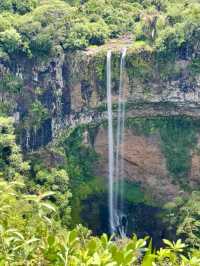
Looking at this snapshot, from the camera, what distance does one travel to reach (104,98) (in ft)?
58.5

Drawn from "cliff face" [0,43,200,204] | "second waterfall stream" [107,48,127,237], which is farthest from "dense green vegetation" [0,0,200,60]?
"second waterfall stream" [107,48,127,237]

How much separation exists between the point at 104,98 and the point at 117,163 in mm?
2374

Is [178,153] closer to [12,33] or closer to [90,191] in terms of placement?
[90,191]

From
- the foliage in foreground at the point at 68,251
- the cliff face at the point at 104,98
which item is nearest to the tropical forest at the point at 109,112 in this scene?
the cliff face at the point at 104,98

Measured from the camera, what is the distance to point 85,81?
1795 centimetres

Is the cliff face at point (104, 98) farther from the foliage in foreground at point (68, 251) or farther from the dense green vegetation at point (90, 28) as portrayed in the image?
the foliage in foreground at point (68, 251)

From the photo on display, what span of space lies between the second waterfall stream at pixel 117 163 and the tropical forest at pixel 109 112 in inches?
1.4

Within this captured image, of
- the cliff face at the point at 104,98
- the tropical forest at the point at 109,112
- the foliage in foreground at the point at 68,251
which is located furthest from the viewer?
the cliff face at the point at 104,98

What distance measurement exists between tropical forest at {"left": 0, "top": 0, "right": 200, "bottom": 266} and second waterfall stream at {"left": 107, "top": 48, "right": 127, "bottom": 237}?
4cm

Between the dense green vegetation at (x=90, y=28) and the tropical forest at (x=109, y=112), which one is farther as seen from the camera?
the tropical forest at (x=109, y=112)

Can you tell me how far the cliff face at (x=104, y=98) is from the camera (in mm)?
17516

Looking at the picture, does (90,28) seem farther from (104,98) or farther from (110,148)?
(110,148)

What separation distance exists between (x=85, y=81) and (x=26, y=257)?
1443cm

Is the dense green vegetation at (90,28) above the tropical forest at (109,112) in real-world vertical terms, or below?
above
